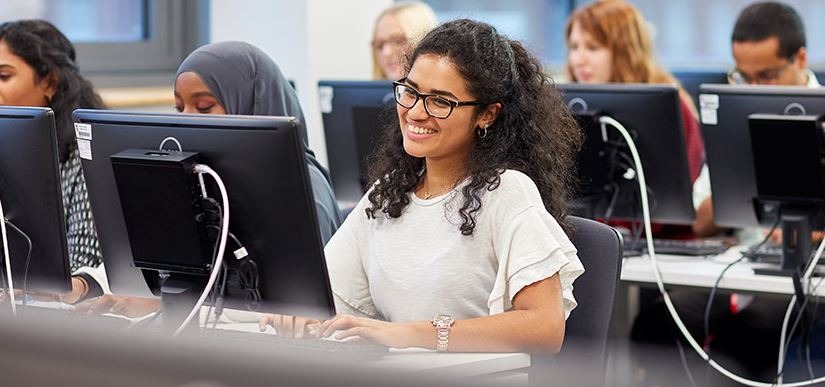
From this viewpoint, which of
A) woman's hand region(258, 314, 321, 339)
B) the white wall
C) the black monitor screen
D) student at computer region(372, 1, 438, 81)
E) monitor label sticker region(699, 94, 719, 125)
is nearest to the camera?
woman's hand region(258, 314, 321, 339)

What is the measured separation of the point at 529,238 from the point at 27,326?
4.14ft

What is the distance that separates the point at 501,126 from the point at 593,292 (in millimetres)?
290

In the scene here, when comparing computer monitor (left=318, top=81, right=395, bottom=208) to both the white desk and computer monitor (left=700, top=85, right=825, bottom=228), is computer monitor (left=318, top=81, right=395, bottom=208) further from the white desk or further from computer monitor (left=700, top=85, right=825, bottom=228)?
the white desk

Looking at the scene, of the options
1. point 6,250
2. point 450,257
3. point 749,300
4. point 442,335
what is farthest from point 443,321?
point 749,300

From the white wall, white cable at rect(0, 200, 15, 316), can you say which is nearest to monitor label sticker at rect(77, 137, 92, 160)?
white cable at rect(0, 200, 15, 316)

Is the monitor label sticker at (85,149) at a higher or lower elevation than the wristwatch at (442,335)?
higher

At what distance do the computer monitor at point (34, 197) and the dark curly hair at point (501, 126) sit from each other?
0.47 metres

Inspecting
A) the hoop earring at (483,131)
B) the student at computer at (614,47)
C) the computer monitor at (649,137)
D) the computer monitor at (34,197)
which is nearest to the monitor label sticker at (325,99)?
the computer monitor at (649,137)

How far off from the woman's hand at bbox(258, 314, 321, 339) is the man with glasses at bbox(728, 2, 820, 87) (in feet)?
6.24

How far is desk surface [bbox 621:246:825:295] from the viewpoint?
2.20 m

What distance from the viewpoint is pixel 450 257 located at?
5.03ft

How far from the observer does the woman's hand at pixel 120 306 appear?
5.25ft

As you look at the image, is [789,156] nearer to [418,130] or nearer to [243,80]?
[418,130]

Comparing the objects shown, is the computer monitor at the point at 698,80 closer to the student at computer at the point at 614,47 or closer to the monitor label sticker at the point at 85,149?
the student at computer at the point at 614,47
